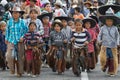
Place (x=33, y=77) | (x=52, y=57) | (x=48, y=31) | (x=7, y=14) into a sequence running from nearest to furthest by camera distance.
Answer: (x=33, y=77) → (x=52, y=57) → (x=48, y=31) → (x=7, y=14)

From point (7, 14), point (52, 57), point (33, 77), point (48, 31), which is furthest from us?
point (7, 14)

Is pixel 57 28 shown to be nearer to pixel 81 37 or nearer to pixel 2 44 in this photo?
pixel 81 37

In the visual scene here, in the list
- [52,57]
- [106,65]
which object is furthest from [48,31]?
[106,65]

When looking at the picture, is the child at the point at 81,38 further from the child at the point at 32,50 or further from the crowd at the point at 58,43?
the child at the point at 32,50

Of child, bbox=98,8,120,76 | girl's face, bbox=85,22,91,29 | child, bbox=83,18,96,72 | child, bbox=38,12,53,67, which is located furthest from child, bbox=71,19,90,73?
child, bbox=38,12,53,67

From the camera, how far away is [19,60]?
14.8 m

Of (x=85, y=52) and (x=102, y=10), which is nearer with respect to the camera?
(x=85, y=52)

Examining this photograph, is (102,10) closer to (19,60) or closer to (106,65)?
(106,65)

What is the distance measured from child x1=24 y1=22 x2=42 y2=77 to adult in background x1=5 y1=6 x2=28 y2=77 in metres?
0.14

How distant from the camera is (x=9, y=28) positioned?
14.8m

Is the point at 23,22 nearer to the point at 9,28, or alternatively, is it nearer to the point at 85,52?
the point at 9,28

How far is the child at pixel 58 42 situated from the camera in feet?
50.3

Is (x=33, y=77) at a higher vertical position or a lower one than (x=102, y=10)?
lower

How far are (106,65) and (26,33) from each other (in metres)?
2.26
